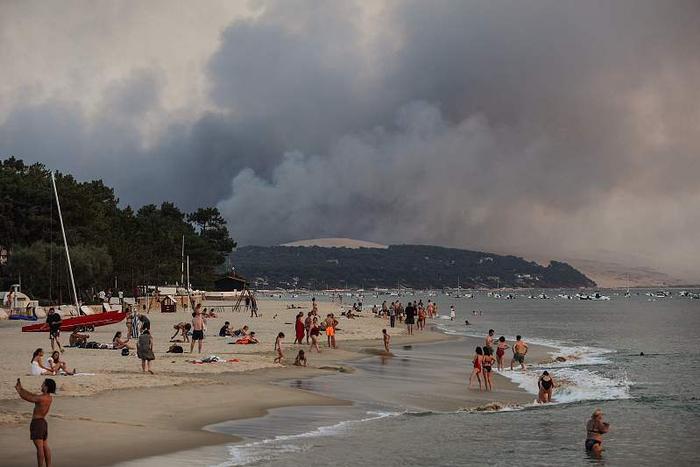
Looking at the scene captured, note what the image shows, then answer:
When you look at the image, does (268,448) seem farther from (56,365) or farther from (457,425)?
(56,365)

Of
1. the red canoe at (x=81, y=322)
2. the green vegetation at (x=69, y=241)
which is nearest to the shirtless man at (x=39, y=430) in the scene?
the red canoe at (x=81, y=322)

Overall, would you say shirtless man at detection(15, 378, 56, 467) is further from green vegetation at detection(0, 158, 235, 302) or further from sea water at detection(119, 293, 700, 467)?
green vegetation at detection(0, 158, 235, 302)

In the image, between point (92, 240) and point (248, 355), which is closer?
point (248, 355)

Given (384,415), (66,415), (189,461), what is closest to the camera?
(189,461)

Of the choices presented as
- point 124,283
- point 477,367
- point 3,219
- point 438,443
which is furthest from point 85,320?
point 124,283

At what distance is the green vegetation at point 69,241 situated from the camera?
88562mm

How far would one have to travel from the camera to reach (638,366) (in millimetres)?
45188

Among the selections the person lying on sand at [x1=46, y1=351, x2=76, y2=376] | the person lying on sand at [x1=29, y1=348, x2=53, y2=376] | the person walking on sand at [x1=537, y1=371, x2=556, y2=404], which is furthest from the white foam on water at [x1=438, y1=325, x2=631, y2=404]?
the person lying on sand at [x1=29, y1=348, x2=53, y2=376]

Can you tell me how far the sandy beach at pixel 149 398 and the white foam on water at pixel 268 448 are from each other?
78cm

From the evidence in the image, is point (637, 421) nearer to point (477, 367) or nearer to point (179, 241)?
point (477, 367)

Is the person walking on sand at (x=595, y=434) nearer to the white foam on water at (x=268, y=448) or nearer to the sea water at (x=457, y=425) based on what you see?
the sea water at (x=457, y=425)

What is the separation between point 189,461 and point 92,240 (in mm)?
91225

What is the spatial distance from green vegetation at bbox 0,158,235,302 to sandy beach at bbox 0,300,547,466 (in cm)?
4939

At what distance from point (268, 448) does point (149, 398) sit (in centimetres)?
587
